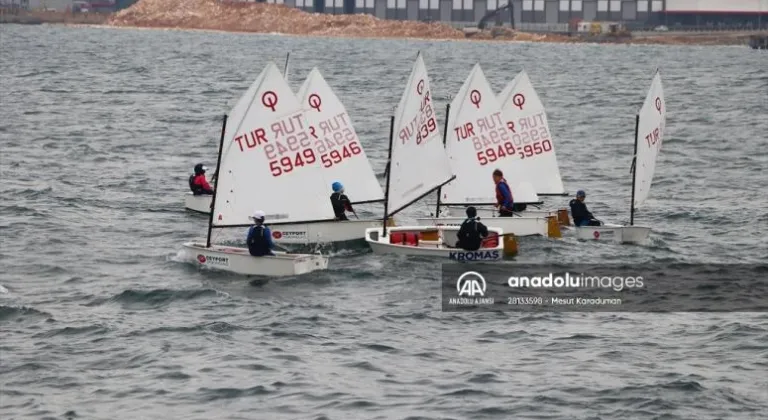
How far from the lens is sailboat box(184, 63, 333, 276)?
38000 millimetres

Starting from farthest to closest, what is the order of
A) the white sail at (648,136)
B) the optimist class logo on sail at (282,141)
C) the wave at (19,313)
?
1. the white sail at (648,136)
2. the optimist class logo on sail at (282,141)
3. the wave at (19,313)

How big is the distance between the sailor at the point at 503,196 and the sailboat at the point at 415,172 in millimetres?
1978

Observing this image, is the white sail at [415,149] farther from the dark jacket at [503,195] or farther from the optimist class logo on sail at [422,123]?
the dark jacket at [503,195]

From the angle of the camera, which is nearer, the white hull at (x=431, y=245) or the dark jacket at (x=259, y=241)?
the dark jacket at (x=259, y=241)

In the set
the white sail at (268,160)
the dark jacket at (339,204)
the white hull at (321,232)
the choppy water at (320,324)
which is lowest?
the choppy water at (320,324)

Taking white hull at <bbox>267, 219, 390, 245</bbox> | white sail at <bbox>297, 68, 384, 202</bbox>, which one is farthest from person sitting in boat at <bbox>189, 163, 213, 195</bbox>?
white hull at <bbox>267, 219, 390, 245</bbox>

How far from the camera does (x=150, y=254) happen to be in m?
40.8

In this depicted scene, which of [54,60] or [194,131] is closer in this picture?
[194,131]

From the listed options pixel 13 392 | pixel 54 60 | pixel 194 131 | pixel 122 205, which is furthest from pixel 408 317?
pixel 54 60

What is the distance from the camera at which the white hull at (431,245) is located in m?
38.1

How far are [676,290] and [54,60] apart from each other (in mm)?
112523

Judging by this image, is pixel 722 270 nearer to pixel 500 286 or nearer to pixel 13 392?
pixel 500 286

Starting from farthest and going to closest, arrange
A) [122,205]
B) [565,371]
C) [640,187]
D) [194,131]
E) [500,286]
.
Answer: [194,131], [122,205], [640,187], [500,286], [565,371]

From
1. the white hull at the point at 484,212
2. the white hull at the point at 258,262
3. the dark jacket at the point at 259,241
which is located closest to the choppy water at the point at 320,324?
the white hull at the point at 258,262
